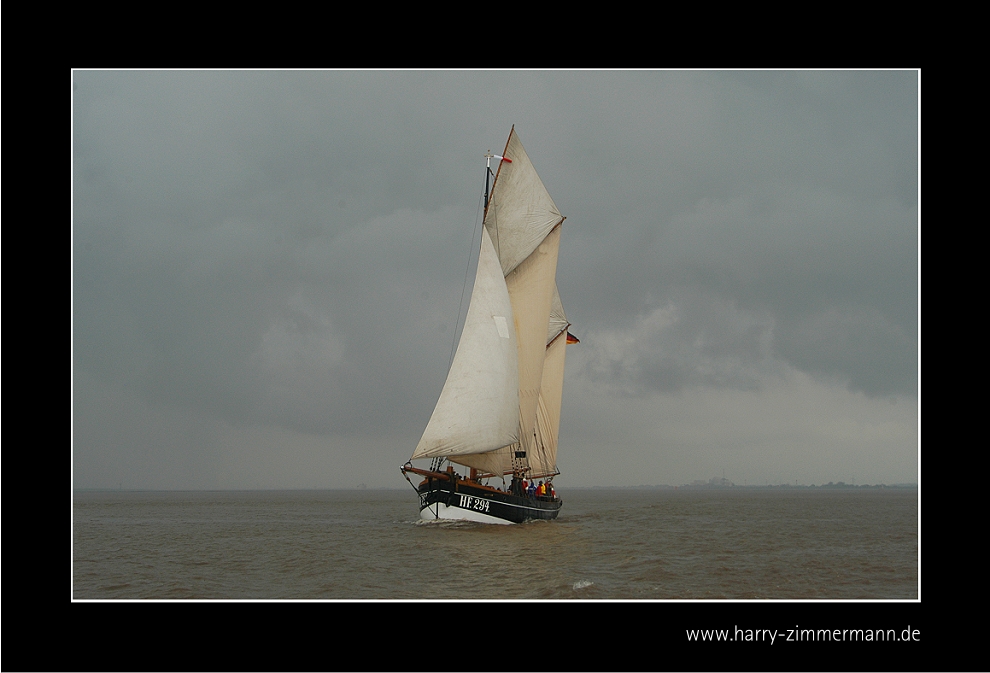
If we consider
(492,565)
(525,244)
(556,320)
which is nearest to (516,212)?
(525,244)

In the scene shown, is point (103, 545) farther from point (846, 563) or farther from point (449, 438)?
point (846, 563)

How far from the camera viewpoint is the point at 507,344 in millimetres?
41406

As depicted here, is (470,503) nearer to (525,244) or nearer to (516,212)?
(525,244)

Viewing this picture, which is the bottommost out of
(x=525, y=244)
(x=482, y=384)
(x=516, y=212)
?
(x=482, y=384)

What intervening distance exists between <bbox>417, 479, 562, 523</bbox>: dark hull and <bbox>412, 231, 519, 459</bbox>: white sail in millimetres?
2131

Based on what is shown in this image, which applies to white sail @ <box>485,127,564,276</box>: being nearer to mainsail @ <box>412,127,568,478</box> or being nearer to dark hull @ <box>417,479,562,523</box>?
mainsail @ <box>412,127,568,478</box>

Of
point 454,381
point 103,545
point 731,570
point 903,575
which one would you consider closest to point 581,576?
point 731,570

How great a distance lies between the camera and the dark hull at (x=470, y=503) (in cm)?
4044

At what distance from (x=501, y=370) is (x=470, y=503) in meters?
7.48

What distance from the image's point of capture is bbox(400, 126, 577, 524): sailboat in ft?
133

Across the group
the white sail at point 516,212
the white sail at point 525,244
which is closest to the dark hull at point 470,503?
the white sail at point 525,244

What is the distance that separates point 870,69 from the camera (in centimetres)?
1555

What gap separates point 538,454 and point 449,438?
13.3 metres

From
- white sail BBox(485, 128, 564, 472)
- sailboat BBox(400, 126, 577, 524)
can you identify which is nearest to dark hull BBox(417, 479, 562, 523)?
sailboat BBox(400, 126, 577, 524)
